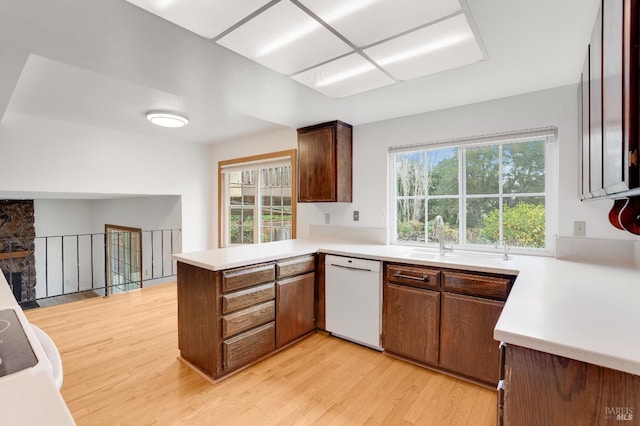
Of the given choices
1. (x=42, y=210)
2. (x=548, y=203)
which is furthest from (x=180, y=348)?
(x=42, y=210)

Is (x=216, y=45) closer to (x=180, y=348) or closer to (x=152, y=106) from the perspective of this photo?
(x=152, y=106)

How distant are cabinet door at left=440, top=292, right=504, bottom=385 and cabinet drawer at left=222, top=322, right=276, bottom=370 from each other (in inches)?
53.4

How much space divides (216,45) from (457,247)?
2550mm

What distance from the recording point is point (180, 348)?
2.48 m

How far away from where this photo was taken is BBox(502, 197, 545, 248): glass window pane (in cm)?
252

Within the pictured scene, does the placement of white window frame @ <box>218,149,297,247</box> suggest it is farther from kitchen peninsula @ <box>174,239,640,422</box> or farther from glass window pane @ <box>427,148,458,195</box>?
glass window pane @ <box>427,148,458,195</box>

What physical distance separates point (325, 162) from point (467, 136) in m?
1.41

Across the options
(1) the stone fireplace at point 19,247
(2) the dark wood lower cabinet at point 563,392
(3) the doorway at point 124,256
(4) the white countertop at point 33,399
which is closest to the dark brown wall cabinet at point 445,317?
(2) the dark wood lower cabinet at point 563,392

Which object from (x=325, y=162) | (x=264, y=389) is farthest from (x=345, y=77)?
(x=264, y=389)

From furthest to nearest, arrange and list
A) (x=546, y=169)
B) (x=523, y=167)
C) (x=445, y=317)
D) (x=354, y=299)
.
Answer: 1. (x=354, y=299)
2. (x=523, y=167)
3. (x=546, y=169)
4. (x=445, y=317)

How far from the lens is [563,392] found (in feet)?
3.13

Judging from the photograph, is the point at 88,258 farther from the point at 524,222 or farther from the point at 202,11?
the point at 524,222

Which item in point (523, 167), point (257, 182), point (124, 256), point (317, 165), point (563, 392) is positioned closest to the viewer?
point (563, 392)

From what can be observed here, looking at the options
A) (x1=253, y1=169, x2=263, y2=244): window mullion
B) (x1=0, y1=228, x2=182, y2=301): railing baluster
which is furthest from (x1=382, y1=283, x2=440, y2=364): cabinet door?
(x1=0, y1=228, x2=182, y2=301): railing baluster
